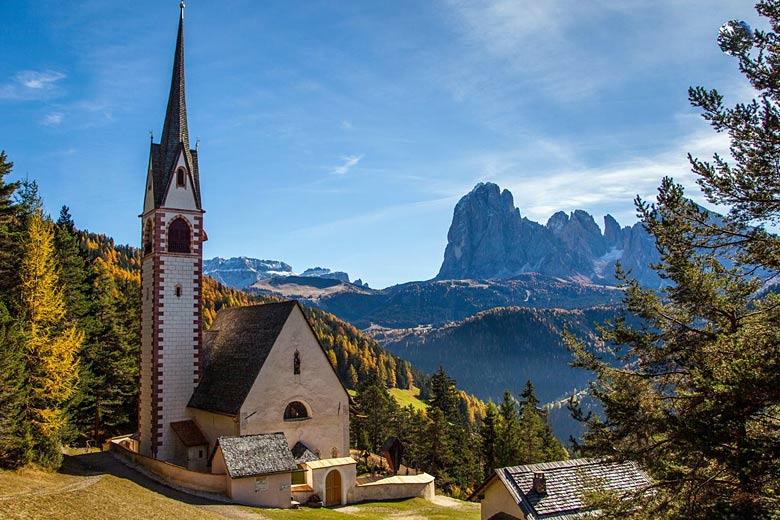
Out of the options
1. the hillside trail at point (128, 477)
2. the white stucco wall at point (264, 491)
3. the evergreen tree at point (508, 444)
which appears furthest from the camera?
the evergreen tree at point (508, 444)

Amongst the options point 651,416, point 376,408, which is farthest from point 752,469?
point 376,408

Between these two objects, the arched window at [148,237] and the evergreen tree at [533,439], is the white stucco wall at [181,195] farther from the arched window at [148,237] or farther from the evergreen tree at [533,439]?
the evergreen tree at [533,439]

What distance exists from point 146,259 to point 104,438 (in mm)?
19268

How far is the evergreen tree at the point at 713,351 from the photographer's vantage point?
1284cm

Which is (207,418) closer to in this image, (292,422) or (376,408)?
(292,422)

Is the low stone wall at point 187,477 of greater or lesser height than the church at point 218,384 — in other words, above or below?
below

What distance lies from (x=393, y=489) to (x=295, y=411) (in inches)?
280

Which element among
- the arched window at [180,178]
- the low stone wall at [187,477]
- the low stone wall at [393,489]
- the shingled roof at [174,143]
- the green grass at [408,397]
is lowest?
the green grass at [408,397]

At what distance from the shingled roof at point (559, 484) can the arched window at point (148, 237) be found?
24662 mm

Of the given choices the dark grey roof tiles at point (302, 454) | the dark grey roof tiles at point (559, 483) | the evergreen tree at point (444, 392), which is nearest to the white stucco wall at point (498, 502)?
the dark grey roof tiles at point (559, 483)

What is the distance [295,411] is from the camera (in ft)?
112

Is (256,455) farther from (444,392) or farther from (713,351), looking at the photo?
(444,392)

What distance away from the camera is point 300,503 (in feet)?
102

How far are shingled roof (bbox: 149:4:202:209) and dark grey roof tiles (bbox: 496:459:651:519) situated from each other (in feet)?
81.5
